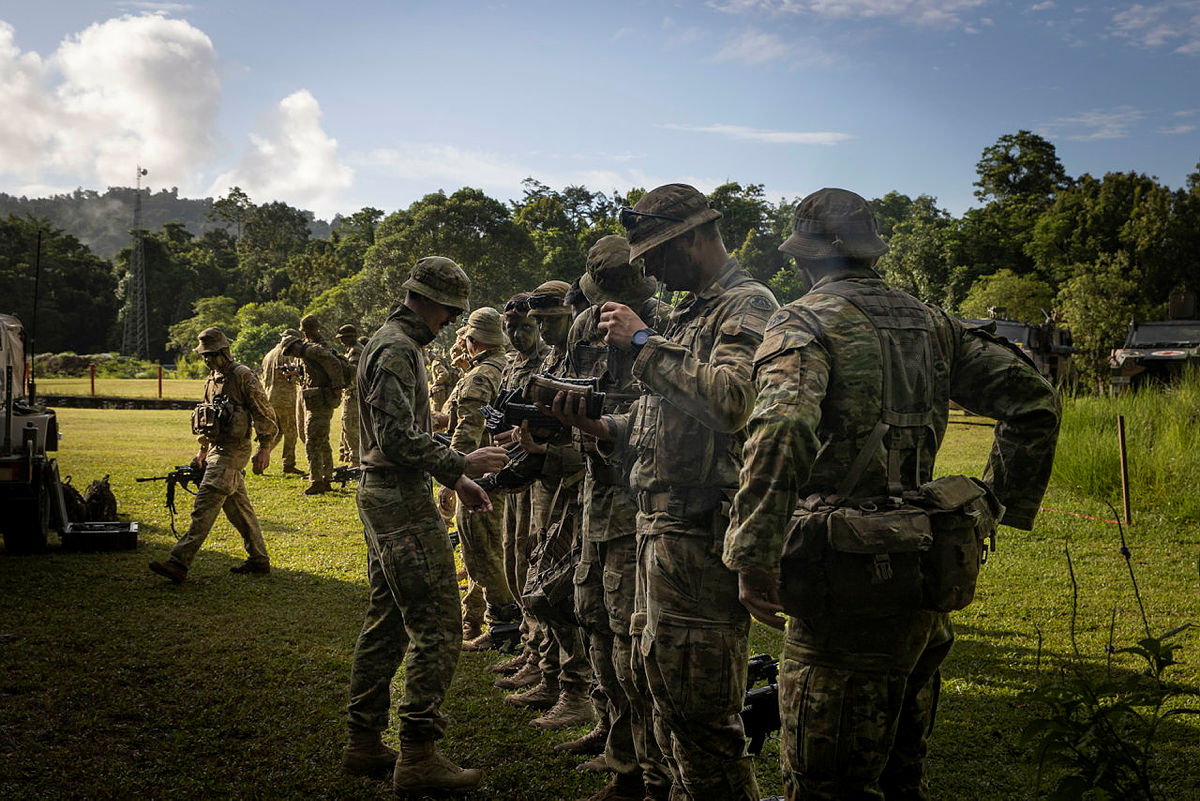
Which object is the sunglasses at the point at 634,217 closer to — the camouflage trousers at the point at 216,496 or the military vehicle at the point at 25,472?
the camouflage trousers at the point at 216,496

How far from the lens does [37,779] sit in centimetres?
454

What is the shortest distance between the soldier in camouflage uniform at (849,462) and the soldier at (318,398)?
37.4 ft

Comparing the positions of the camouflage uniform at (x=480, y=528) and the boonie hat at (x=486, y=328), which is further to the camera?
the boonie hat at (x=486, y=328)

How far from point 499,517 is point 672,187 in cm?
406

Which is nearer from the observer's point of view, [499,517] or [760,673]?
[760,673]

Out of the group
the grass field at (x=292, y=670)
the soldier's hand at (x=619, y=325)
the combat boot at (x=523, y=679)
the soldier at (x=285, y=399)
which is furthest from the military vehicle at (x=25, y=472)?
the soldier's hand at (x=619, y=325)

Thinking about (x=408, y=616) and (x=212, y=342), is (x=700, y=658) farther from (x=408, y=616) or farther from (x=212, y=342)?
(x=212, y=342)

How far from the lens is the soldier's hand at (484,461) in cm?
467

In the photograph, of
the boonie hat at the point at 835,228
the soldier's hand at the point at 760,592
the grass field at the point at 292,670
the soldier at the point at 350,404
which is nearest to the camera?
the soldier's hand at the point at 760,592

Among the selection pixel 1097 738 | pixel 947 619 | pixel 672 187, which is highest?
pixel 672 187

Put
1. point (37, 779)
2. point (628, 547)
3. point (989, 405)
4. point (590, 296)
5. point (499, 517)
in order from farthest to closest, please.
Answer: point (499, 517) < point (590, 296) < point (37, 779) < point (628, 547) < point (989, 405)

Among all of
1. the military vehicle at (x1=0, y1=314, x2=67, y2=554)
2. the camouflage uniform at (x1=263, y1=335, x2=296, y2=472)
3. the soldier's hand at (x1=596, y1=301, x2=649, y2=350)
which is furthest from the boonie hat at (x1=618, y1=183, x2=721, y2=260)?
the camouflage uniform at (x1=263, y1=335, x2=296, y2=472)

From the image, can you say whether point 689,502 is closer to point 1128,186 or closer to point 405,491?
point 405,491

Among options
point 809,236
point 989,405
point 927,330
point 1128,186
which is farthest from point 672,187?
point 1128,186
